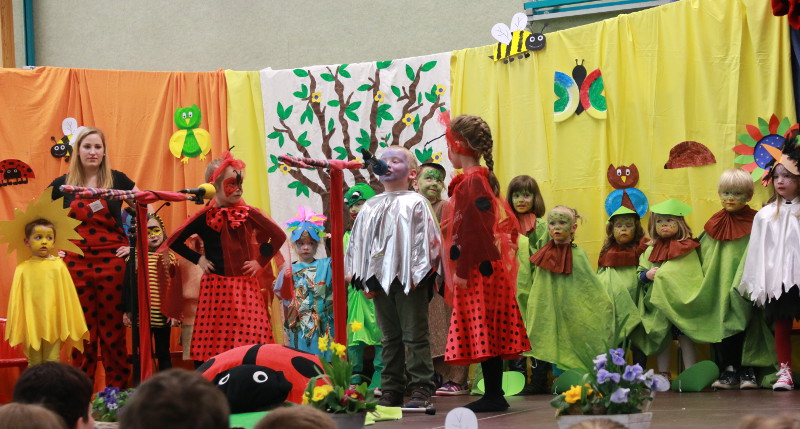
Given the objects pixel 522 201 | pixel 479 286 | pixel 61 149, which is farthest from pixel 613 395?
pixel 61 149

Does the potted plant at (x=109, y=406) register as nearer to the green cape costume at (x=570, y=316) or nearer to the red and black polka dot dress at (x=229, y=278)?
the red and black polka dot dress at (x=229, y=278)

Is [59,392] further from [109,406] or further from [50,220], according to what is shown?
[50,220]

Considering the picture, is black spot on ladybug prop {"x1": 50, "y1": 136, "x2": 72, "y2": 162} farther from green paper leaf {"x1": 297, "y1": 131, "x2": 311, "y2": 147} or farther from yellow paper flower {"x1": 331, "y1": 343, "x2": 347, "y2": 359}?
yellow paper flower {"x1": 331, "y1": 343, "x2": 347, "y2": 359}

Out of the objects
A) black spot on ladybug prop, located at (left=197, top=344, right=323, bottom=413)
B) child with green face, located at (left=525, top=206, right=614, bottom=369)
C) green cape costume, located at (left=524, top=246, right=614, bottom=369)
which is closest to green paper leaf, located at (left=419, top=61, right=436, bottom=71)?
child with green face, located at (left=525, top=206, right=614, bottom=369)

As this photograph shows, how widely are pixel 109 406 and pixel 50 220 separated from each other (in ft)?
7.12

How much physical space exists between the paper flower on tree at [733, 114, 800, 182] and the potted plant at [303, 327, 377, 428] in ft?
12.4

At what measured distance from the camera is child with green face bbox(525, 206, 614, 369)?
6.81m

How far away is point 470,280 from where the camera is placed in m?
5.22

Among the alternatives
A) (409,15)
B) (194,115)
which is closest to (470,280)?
(194,115)

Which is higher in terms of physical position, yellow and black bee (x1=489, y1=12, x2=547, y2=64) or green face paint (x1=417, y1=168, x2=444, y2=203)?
yellow and black bee (x1=489, y1=12, x2=547, y2=64)

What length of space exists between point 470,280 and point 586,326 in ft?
6.23

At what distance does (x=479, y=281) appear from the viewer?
205 inches

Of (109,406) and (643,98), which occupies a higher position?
(643,98)

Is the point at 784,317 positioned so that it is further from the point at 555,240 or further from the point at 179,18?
the point at 179,18
